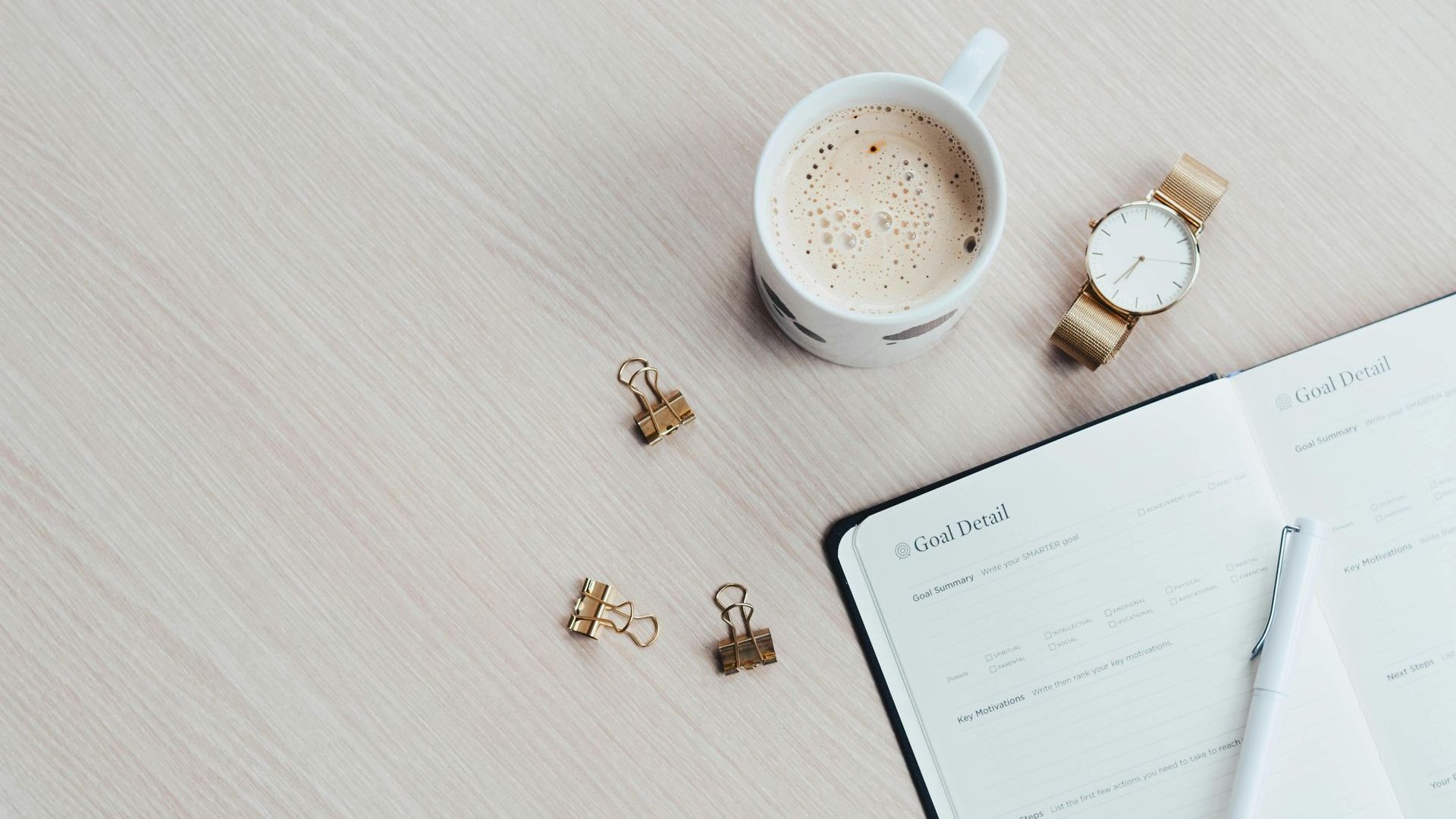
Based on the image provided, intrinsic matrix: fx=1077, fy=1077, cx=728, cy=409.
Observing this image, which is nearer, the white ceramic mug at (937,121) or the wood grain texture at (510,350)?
the white ceramic mug at (937,121)

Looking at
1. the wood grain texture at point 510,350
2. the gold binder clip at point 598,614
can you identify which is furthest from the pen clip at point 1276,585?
the gold binder clip at point 598,614

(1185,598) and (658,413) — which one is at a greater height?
(658,413)

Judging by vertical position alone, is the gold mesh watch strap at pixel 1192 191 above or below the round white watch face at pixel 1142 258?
above

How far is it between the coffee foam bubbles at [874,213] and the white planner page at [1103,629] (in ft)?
0.51

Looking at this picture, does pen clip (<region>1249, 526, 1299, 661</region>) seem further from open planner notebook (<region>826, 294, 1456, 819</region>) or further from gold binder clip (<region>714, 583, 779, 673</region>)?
gold binder clip (<region>714, 583, 779, 673</region>)

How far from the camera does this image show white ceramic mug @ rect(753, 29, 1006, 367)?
0.63 meters

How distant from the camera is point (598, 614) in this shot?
28.7 inches

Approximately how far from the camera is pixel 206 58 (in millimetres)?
Result: 772

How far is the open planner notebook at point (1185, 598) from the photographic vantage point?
722 mm

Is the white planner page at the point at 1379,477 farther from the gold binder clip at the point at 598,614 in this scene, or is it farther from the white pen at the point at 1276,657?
the gold binder clip at the point at 598,614

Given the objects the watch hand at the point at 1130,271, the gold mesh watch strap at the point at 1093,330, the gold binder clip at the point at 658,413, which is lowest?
the gold binder clip at the point at 658,413

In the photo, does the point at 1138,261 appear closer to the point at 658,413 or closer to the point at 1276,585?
the point at 1276,585

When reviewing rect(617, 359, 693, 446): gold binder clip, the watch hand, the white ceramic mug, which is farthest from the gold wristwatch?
rect(617, 359, 693, 446): gold binder clip

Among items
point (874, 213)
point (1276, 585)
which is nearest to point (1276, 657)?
point (1276, 585)
